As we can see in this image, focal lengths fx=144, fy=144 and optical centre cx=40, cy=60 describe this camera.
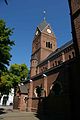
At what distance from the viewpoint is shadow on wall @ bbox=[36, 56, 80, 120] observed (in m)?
17.4

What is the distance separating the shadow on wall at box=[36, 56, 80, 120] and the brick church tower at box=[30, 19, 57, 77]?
1978cm

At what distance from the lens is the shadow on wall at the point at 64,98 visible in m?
17.4

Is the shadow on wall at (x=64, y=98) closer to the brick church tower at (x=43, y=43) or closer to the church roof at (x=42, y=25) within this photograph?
the brick church tower at (x=43, y=43)

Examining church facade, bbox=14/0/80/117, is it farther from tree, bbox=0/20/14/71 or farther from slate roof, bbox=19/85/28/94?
tree, bbox=0/20/14/71

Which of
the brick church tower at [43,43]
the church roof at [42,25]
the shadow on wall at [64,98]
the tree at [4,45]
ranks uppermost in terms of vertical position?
the church roof at [42,25]

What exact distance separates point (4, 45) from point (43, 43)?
30.3 m

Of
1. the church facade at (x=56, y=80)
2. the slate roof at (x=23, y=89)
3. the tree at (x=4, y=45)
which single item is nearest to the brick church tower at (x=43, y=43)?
the church facade at (x=56, y=80)

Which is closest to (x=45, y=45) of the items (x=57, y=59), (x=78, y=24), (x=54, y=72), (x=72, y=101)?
(x=57, y=59)

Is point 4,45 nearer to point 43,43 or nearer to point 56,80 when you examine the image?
point 56,80

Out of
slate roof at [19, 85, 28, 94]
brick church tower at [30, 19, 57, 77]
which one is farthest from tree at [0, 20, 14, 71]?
brick church tower at [30, 19, 57, 77]

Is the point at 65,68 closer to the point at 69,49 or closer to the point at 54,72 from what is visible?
the point at 54,72

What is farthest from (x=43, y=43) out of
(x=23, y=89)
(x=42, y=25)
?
(x=23, y=89)

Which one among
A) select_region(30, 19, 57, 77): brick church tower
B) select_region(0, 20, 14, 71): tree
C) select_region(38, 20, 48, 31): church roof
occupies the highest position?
select_region(38, 20, 48, 31): church roof

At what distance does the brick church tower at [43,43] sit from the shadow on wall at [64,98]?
19.8 m
